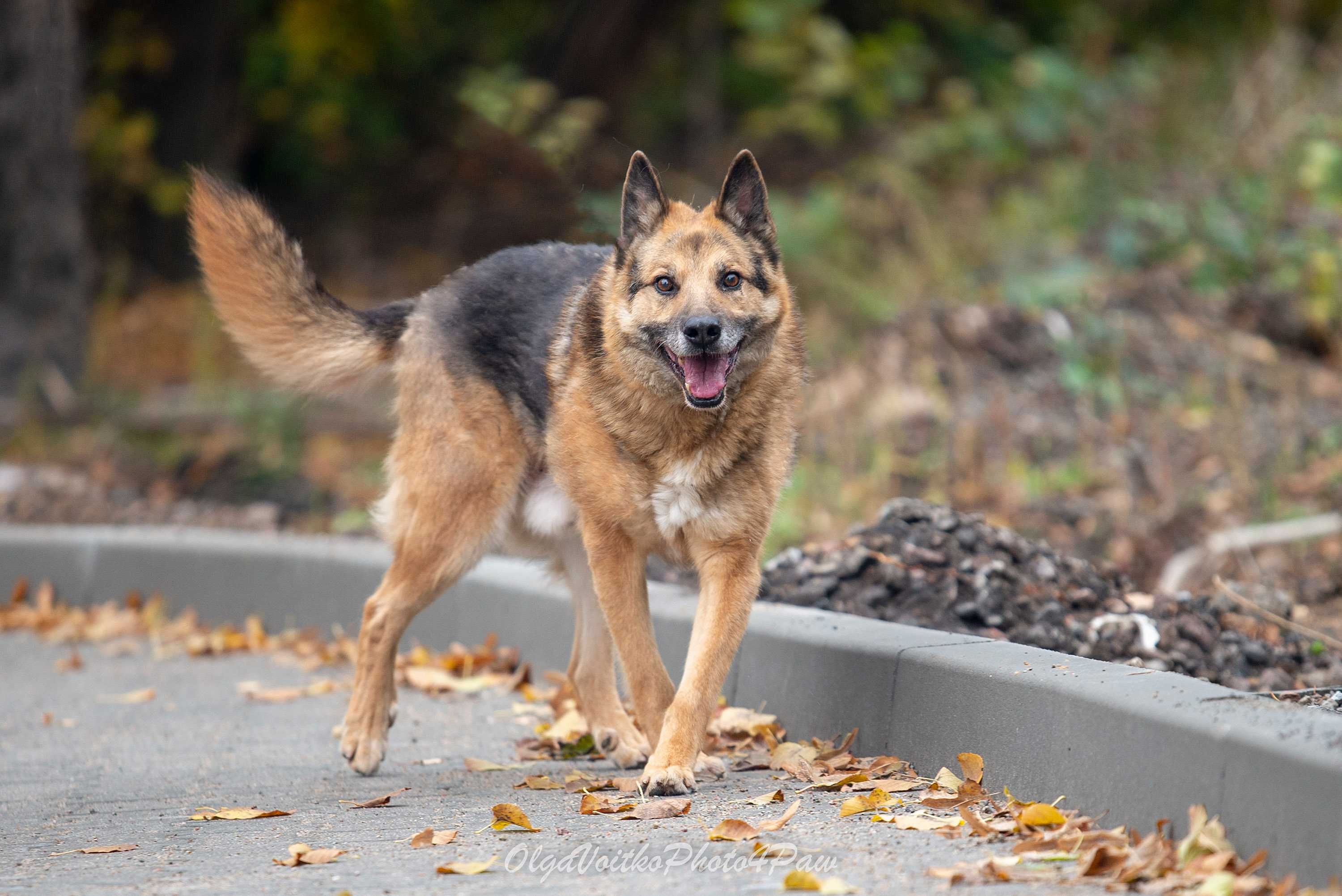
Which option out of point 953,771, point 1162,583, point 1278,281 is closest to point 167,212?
point 1278,281

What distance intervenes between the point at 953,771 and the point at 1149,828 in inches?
33.5

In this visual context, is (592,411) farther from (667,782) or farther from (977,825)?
(977,825)

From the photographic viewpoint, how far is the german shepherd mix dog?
461 centimetres

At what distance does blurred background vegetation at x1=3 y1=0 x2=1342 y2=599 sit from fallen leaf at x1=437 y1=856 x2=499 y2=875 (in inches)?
157

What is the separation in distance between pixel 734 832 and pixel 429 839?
782 millimetres

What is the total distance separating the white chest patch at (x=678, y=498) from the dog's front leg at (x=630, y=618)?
0.17m

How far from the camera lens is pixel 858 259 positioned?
43.5ft

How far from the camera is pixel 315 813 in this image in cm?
432

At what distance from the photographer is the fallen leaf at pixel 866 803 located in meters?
3.92

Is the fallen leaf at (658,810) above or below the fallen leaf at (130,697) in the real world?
above

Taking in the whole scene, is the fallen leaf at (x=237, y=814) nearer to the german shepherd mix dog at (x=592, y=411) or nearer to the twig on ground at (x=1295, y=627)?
the german shepherd mix dog at (x=592, y=411)

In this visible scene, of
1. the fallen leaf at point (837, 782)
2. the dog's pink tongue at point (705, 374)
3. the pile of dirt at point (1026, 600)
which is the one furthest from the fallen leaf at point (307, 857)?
the pile of dirt at point (1026, 600)

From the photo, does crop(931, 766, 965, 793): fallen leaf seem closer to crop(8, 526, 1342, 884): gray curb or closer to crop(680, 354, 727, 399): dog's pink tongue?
crop(8, 526, 1342, 884): gray curb

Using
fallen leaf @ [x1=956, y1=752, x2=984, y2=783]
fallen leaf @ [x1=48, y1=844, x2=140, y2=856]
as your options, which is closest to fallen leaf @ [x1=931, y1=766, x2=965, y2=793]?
fallen leaf @ [x1=956, y1=752, x2=984, y2=783]
